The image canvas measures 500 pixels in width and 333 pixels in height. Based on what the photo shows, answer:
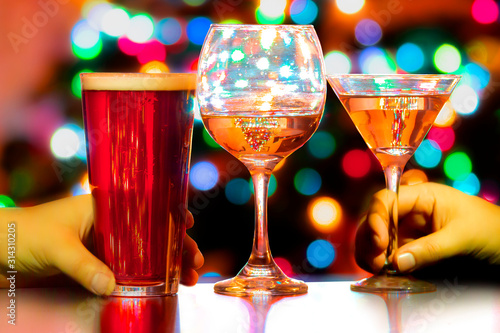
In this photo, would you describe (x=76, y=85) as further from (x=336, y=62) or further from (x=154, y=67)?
(x=336, y=62)

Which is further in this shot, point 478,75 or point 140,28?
point 478,75

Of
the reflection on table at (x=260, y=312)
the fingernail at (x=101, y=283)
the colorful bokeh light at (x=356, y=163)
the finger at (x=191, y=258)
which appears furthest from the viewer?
the colorful bokeh light at (x=356, y=163)

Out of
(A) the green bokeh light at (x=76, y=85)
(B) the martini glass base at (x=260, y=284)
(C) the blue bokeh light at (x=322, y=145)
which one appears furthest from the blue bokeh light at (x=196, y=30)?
(B) the martini glass base at (x=260, y=284)

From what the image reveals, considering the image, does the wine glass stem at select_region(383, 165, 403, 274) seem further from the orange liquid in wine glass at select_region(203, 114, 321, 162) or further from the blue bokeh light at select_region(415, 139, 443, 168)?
the blue bokeh light at select_region(415, 139, 443, 168)

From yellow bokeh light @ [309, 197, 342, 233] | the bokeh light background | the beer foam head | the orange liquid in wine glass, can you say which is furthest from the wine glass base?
yellow bokeh light @ [309, 197, 342, 233]

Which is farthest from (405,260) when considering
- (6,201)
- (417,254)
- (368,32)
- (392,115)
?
(6,201)

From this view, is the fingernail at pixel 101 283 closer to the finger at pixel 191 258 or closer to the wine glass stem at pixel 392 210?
the finger at pixel 191 258

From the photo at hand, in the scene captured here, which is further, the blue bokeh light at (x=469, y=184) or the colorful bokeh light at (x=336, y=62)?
the blue bokeh light at (x=469, y=184)
